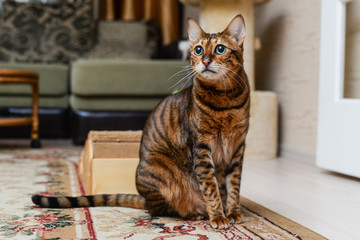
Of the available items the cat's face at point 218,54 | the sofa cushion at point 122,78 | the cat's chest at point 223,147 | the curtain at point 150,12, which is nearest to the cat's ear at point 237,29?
the cat's face at point 218,54

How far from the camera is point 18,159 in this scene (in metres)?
2.32

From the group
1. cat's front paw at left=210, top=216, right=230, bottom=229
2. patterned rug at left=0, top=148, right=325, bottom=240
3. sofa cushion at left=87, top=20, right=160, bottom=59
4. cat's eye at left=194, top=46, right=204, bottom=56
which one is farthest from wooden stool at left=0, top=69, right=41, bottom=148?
cat's front paw at left=210, top=216, right=230, bottom=229

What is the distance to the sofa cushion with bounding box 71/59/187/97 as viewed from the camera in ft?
8.93

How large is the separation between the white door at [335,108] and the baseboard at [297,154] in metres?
0.34

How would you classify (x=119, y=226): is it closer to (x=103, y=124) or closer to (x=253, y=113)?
(x=253, y=113)

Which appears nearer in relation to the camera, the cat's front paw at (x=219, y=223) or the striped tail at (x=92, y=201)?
the cat's front paw at (x=219, y=223)

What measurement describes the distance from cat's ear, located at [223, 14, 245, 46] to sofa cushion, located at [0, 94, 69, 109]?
2.18 meters

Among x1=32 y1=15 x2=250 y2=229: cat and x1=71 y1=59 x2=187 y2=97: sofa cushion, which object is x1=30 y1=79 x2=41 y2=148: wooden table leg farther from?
x1=32 y1=15 x2=250 y2=229: cat

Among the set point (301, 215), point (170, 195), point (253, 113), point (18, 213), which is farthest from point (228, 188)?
point (253, 113)

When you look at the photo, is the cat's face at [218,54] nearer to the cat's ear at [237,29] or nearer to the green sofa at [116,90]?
the cat's ear at [237,29]

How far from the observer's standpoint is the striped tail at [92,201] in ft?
4.08

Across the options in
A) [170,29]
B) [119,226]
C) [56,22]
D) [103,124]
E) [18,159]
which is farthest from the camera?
[170,29]

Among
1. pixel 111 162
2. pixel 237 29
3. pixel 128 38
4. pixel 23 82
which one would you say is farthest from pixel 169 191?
pixel 128 38

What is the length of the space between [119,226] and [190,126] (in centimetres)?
31
